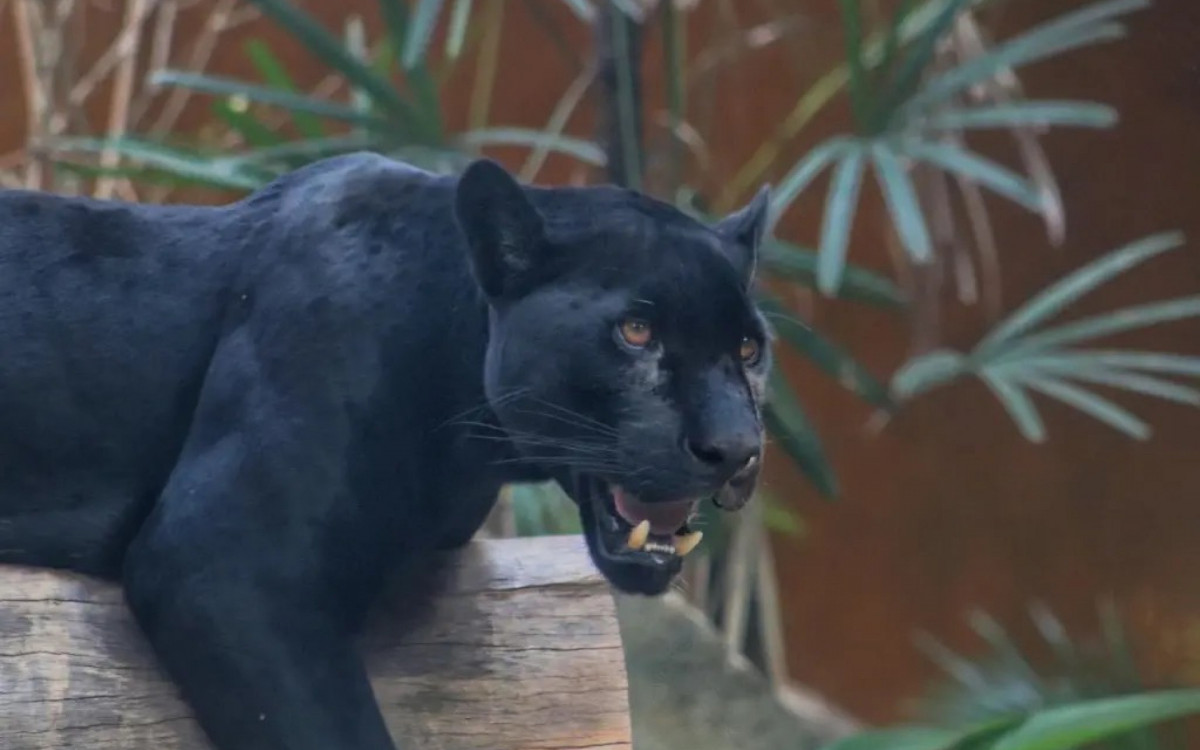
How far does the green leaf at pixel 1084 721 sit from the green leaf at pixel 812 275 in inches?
28.3

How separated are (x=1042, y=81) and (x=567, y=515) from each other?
156 centimetres

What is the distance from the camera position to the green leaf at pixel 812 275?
6.09 feet

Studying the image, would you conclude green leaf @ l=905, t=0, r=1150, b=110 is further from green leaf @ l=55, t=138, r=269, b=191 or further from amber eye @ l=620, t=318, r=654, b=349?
amber eye @ l=620, t=318, r=654, b=349

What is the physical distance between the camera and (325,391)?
100 cm

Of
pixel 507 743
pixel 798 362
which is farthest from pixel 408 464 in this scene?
pixel 798 362

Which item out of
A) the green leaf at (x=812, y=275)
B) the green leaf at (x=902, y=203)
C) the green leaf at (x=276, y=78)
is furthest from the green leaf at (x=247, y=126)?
the green leaf at (x=902, y=203)

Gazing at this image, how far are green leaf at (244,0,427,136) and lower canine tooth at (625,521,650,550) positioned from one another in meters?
1.04

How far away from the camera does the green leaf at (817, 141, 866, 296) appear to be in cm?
162

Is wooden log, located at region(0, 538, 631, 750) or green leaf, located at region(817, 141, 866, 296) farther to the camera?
green leaf, located at region(817, 141, 866, 296)

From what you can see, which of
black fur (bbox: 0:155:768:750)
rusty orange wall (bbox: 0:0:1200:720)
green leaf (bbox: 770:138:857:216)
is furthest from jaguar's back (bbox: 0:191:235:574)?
rusty orange wall (bbox: 0:0:1200:720)

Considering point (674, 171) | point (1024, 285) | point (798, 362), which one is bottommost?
point (798, 362)

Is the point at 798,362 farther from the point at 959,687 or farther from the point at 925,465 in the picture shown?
the point at 959,687

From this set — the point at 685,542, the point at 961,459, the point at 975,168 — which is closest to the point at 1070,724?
the point at 685,542

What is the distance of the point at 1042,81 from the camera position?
2.90 metres
